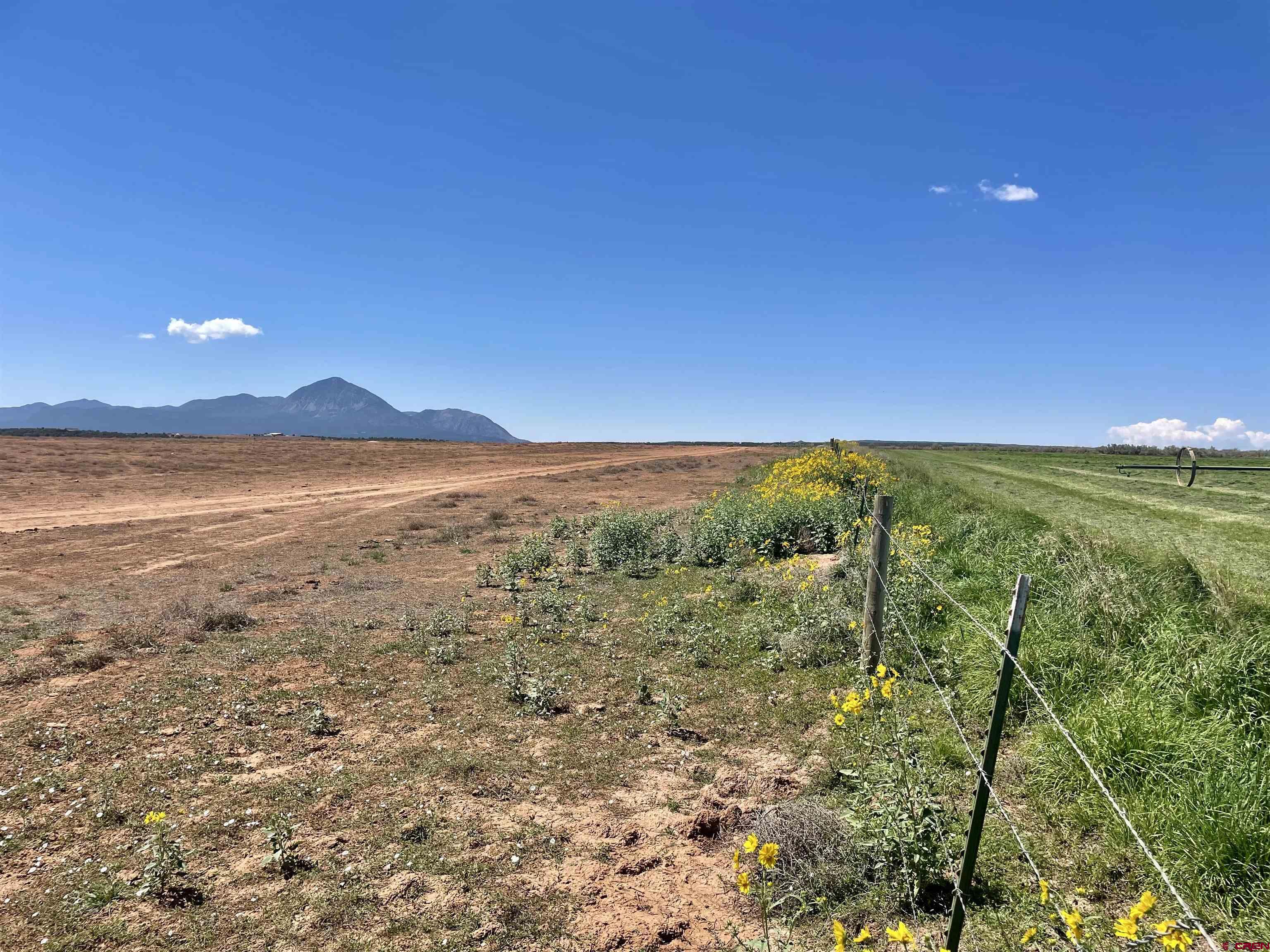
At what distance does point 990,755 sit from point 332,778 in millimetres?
5286

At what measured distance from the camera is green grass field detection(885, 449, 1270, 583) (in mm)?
10008

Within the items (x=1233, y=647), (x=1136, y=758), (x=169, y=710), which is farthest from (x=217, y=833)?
(x=1233, y=647)

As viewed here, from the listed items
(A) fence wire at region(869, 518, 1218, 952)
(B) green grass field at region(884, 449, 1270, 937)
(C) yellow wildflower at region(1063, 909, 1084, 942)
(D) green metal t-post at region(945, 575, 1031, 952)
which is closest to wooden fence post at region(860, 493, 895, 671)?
(A) fence wire at region(869, 518, 1218, 952)

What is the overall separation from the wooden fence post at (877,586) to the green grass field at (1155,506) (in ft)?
10.0

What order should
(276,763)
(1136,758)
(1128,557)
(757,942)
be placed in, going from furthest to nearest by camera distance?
(1128,557), (276,763), (1136,758), (757,942)

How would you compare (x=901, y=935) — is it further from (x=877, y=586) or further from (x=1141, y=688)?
(x=877, y=586)

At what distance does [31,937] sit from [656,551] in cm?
1155

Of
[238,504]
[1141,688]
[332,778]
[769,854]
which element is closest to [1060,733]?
[1141,688]

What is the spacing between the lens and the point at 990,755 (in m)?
2.88

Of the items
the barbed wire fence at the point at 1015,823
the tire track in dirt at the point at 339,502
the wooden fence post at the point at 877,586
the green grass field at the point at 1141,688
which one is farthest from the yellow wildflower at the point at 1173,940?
the tire track in dirt at the point at 339,502

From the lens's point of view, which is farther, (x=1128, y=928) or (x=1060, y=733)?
(x=1060, y=733)

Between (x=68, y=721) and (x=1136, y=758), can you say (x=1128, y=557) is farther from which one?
(x=68, y=721)

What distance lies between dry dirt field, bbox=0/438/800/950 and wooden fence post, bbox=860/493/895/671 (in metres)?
1.82

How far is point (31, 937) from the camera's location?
3.77 metres
